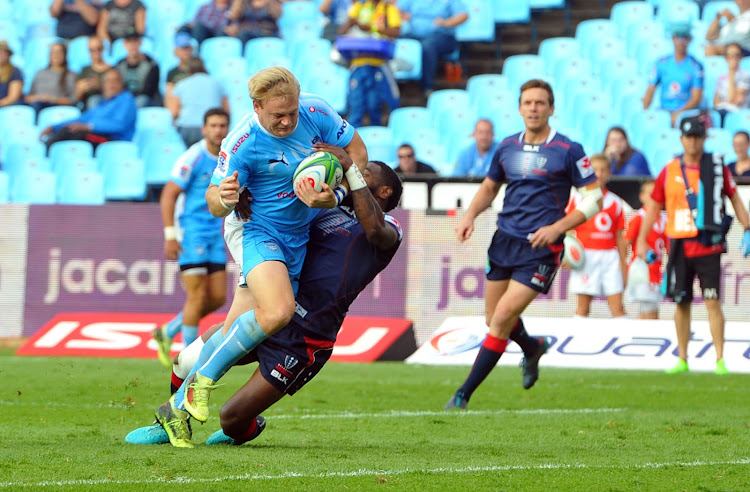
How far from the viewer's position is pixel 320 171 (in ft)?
18.6

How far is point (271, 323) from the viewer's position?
5.71 metres

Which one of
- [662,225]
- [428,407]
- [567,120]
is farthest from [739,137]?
[428,407]

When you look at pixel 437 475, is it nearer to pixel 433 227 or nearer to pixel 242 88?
pixel 433 227

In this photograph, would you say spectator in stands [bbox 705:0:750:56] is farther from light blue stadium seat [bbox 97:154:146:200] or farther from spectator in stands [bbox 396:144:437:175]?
light blue stadium seat [bbox 97:154:146:200]

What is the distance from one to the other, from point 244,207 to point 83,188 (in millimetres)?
10527

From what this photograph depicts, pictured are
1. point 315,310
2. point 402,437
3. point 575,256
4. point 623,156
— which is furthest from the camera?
point 623,156

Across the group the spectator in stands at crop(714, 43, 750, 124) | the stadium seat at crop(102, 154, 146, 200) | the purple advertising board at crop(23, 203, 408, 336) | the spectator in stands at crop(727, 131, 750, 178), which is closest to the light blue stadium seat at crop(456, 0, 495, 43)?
the spectator in stands at crop(714, 43, 750, 124)

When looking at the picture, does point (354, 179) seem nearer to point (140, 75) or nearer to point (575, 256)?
point (575, 256)

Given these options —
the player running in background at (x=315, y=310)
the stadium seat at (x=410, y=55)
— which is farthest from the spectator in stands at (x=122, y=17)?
the player running in background at (x=315, y=310)

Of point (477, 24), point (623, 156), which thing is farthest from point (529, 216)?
point (477, 24)

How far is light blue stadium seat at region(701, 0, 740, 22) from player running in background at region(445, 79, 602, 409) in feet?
32.2

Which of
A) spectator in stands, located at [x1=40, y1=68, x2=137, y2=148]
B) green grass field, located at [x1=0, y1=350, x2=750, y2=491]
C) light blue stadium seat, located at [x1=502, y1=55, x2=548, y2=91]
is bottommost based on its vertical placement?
green grass field, located at [x1=0, y1=350, x2=750, y2=491]

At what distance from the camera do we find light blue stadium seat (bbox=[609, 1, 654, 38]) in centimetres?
1812

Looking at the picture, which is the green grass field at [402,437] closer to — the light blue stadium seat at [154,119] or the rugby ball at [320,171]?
the rugby ball at [320,171]
